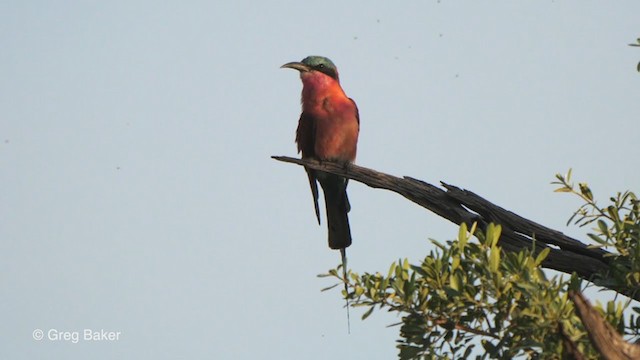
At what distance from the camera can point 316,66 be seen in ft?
29.1

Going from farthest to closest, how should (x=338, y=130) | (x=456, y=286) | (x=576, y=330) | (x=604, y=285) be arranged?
(x=338, y=130)
(x=604, y=285)
(x=456, y=286)
(x=576, y=330)

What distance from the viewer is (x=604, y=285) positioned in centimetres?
473

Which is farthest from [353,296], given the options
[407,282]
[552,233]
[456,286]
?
[552,233]

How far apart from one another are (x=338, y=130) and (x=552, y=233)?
2.93 m

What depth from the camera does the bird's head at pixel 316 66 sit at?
8.85 meters

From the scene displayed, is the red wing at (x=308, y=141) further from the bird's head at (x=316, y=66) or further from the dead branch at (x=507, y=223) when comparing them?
the dead branch at (x=507, y=223)

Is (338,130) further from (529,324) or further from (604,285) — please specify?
(529,324)

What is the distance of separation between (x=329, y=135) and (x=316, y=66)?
3.40 feet

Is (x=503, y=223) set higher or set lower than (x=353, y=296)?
higher

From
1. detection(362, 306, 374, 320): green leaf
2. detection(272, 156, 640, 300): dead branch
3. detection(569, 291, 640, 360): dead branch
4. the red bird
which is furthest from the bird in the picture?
detection(569, 291, 640, 360): dead branch

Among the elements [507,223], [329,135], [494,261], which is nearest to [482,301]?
[494,261]

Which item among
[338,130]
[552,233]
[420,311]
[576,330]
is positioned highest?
[338,130]

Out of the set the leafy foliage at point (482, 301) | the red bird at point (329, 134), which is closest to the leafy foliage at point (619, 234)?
the leafy foliage at point (482, 301)

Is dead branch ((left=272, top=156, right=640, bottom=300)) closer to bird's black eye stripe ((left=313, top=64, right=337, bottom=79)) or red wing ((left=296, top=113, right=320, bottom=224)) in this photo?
red wing ((left=296, top=113, right=320, bottom=224))
